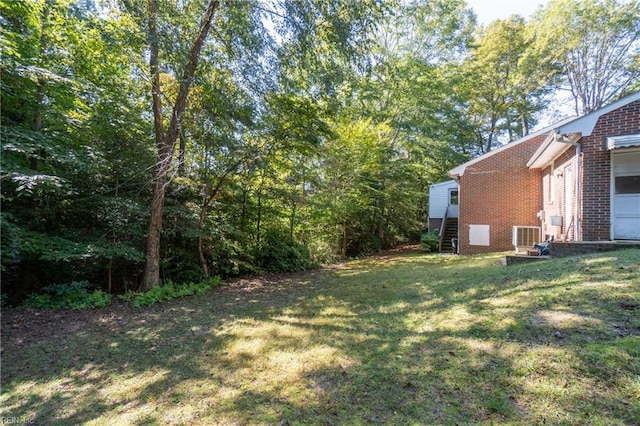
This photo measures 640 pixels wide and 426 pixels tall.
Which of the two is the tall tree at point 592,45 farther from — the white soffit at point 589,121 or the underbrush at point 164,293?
the underbrush at point 164,293

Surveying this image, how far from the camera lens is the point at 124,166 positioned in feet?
24.1

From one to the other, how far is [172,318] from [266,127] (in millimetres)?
5207

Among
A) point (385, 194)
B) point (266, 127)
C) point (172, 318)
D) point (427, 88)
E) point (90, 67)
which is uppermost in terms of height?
point (427, 88)

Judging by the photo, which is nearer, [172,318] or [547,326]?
[547,326]

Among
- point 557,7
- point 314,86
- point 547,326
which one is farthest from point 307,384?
point 557,7

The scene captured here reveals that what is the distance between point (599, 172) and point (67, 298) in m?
11.8

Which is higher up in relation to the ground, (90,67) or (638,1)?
(638,1)

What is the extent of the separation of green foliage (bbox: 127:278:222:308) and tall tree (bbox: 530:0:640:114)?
74.5 ft

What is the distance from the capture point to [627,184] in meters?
7.17

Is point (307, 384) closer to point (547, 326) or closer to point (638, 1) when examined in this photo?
point (547, 326)

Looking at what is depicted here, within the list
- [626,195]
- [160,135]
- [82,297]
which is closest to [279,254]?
[160,135]

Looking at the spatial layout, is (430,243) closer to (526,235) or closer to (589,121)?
(526,235)

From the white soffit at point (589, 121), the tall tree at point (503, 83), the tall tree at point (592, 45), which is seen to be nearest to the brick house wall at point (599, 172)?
the white soffit at point (589, 121)

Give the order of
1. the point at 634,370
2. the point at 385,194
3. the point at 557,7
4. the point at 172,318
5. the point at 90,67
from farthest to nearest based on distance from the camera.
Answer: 1. the point at 557,7
2. the point at 385,194
3. the point at 90,67
4. the point at 172,318
5. the point at 634,370
